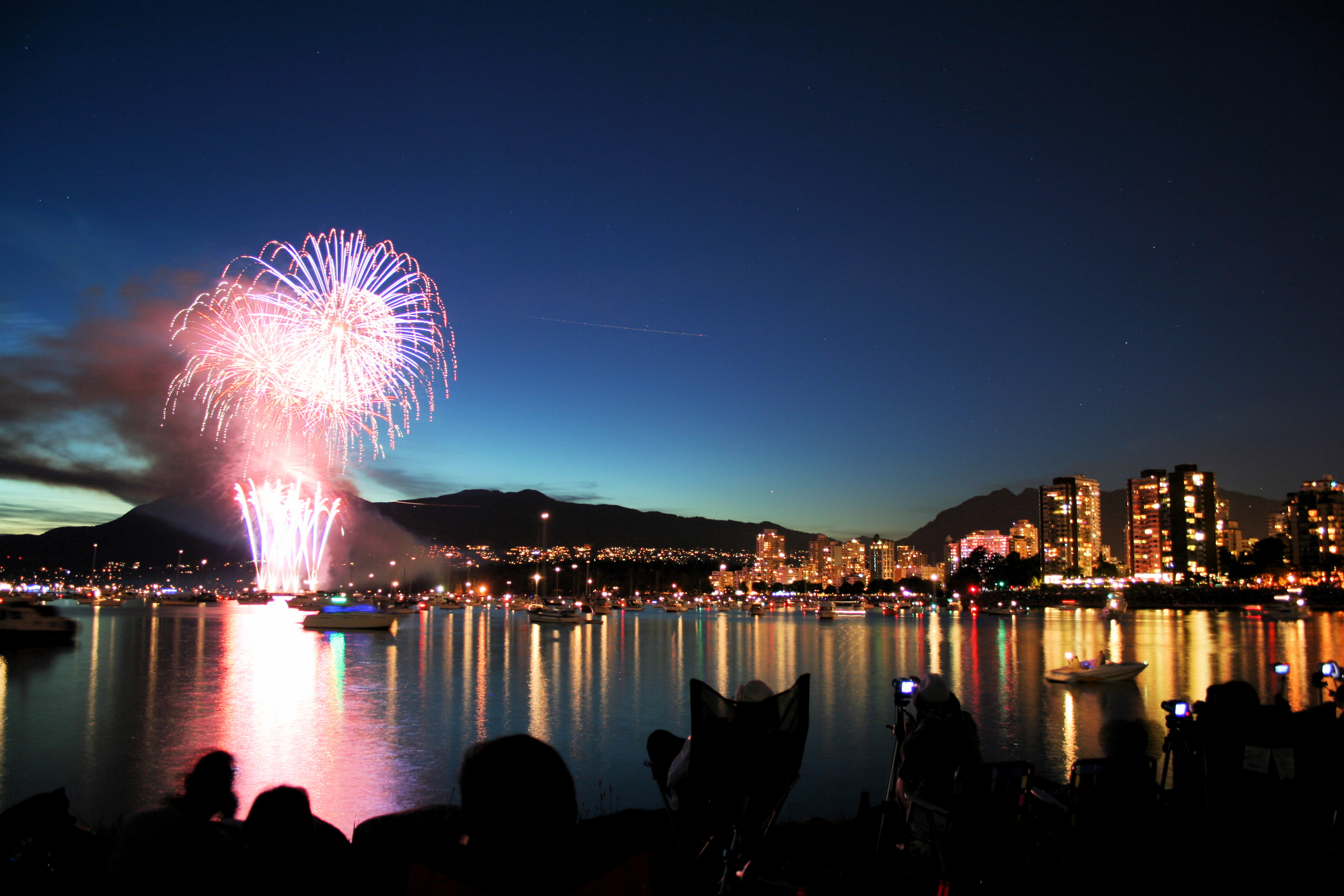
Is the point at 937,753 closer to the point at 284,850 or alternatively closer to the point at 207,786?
the point at 284,850

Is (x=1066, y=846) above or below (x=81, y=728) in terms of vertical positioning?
above

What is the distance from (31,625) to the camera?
42.3 metres

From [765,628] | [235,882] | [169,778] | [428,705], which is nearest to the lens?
[235,882]

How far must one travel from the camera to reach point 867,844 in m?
6.40

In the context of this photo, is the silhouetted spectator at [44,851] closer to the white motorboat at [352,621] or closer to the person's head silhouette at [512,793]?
the person's head silhouette at [512,793]

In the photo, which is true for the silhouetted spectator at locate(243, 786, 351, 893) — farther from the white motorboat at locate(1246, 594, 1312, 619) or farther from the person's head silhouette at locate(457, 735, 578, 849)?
the white motorboat at locate(1246, 594, 1312, 619)

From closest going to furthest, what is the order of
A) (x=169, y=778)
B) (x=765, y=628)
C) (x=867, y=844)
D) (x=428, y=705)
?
(x=867, y=844) → (x=169, y=778) → (x=428, y=705) → (x=765, y=628)

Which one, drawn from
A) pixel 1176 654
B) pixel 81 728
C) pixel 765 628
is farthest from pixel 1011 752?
pixel 765 628

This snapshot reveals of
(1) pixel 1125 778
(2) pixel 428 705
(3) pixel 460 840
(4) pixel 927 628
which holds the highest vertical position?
(3) pixel 460 840

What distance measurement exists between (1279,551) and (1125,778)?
21205cm

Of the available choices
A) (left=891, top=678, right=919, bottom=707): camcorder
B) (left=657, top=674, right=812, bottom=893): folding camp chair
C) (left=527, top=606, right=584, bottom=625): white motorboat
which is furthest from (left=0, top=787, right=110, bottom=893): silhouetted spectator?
(left=527, top=606, right=584, bottom=625): white motorboat

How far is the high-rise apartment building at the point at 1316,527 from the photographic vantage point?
188 metres

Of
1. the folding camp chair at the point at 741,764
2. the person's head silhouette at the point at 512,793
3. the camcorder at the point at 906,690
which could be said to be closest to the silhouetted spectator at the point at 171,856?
the person's head silhouette at the point at 512,793

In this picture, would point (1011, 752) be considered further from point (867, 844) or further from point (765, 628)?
point (765, 628)
